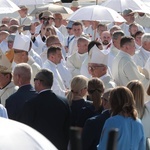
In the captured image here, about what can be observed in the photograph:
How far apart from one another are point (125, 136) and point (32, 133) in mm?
2019

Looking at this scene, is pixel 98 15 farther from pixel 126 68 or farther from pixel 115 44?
pixel 126 68

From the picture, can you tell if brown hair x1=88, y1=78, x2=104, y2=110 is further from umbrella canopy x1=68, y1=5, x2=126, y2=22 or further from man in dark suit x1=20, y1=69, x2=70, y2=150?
umbrella canopy x1=68, y1=5, x2=126, y2=22

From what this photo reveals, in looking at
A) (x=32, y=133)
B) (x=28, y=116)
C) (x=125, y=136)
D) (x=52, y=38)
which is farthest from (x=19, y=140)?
(x=52, y=38)

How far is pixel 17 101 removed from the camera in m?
6.41

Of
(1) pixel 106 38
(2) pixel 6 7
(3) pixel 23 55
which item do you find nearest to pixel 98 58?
(3) pixel 23 55

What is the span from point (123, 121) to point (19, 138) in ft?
7.07

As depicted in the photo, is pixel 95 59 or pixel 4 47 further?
pixel 4 47

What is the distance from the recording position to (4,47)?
11.8 m

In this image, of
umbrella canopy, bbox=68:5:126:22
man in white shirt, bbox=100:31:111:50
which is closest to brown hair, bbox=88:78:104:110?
man in white shirt, bbox=100:31:111:50

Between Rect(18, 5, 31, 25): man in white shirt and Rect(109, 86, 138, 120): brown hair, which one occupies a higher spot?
Rect(18, 5, 31, 25): man in white shirt

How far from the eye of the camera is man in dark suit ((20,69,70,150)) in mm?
6086

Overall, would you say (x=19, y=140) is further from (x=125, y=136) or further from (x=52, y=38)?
(x=52, y=38)

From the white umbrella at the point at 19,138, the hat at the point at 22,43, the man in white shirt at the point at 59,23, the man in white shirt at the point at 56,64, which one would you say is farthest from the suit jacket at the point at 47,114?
the man in white shirt at the point at 59,23

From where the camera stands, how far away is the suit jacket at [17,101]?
21.0 ft
